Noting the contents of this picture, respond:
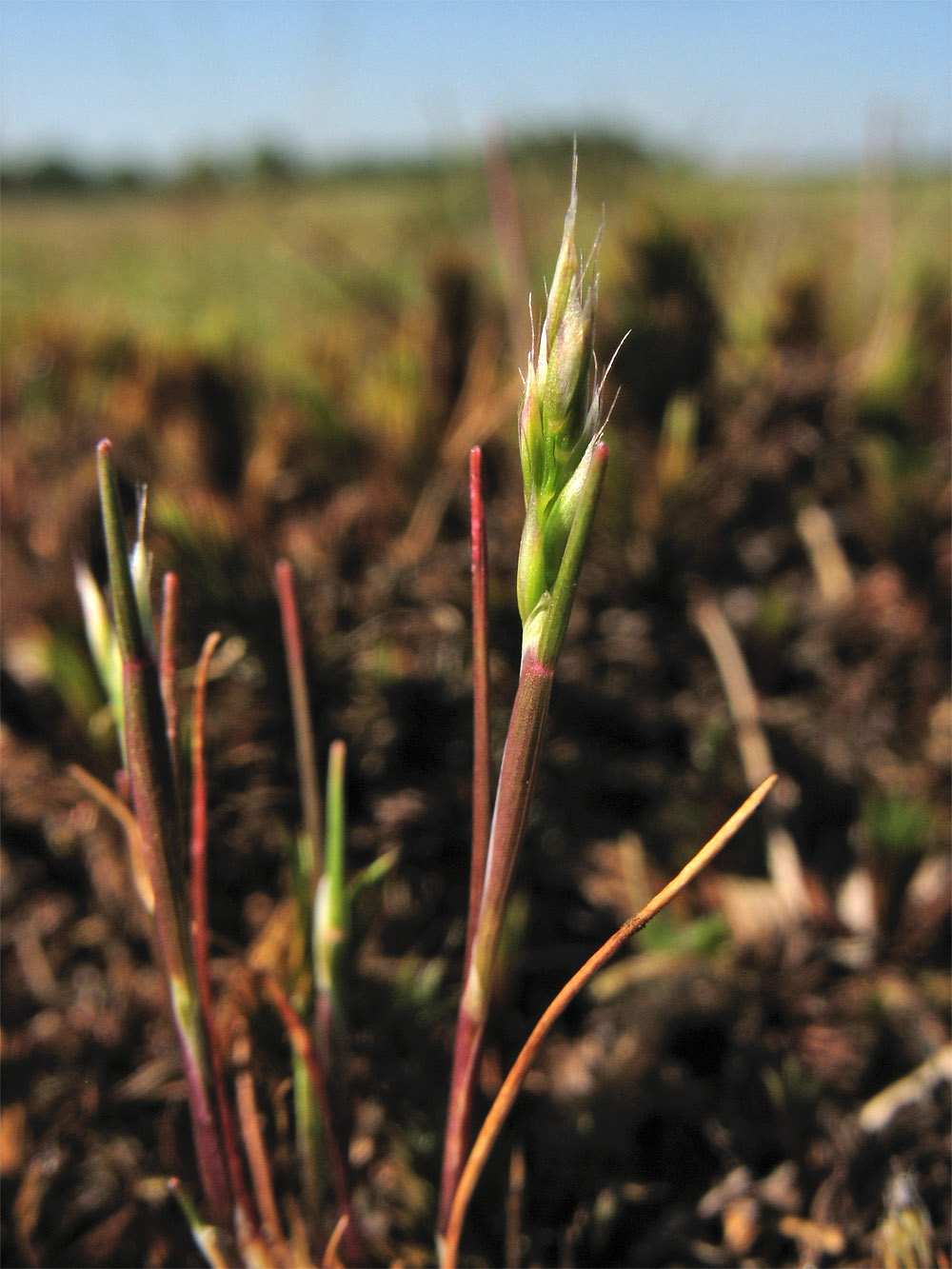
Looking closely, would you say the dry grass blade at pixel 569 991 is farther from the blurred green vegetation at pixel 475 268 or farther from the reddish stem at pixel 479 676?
the blurred green vegetation at pixel 475 268

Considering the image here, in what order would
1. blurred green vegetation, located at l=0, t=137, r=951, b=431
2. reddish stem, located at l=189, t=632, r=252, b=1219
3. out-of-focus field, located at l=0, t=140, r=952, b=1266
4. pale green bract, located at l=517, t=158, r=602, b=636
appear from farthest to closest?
blurred green vegetation, located at l=0, t=137, r=951, b=431
out-of-focus field, located at l=0, t=140, r=952, b=1266
reddish stem, located at l=189, t=632, r=252, b=1219
pale green bract, located at l=517, t=158, r=602, b=636

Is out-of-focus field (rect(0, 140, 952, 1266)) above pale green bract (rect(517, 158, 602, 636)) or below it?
below

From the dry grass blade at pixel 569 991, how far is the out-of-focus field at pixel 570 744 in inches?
4.7

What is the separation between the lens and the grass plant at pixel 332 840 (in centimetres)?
22

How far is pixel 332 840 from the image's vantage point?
35cm

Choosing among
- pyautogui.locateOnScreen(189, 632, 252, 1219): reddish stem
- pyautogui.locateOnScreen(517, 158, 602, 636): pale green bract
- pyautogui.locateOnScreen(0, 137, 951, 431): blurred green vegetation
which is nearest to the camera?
pyautogui.locateOnScreen(517, 158, 602, 636): pale green bract

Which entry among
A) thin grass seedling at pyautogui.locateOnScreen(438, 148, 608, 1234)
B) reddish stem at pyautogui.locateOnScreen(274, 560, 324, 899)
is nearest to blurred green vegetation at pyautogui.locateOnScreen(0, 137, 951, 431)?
reddish stem at pyautogui.locateOnScreen(274, 560, 324, 899)

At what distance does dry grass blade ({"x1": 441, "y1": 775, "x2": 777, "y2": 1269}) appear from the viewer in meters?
0.26

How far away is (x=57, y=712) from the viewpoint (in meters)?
0.62

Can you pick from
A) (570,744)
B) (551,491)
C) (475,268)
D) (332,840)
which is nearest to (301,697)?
(332,840)

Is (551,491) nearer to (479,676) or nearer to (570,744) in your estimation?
(479,676)

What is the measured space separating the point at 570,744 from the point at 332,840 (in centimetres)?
34

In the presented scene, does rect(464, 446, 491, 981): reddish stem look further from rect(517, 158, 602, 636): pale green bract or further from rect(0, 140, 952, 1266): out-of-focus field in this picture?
rect(0, 140, 952, 1266): out-of-focus field

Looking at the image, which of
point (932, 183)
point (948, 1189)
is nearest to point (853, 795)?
point (948, 1189)
